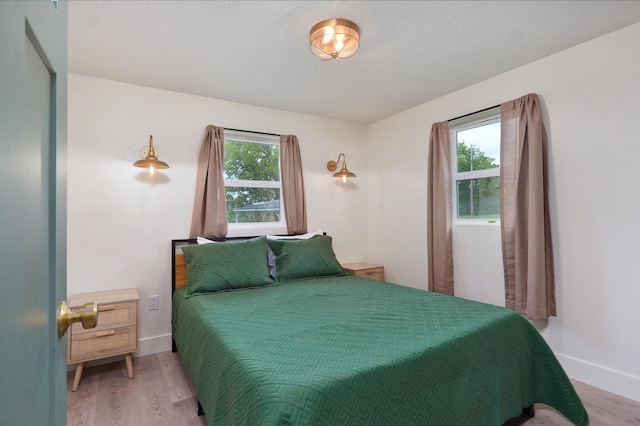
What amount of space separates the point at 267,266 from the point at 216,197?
89 centimetres

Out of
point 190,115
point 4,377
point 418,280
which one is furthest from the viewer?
point 418,280

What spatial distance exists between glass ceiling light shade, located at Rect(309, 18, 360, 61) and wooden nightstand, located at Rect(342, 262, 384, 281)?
226cm

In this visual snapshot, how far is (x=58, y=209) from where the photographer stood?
0.70 m

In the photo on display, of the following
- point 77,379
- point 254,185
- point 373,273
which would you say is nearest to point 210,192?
point 254,185

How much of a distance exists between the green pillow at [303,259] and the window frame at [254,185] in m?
0.42

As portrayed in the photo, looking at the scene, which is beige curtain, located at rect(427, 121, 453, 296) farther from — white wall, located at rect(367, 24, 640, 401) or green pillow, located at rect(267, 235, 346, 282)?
green pillow, located at rect(267, 235, 346, 282)

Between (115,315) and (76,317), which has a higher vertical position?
(76,317)

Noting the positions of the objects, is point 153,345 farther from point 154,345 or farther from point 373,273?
point 373,273

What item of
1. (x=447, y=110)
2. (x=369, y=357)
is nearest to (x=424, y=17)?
(x=447, y=110)

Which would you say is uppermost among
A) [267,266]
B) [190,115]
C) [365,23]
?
[365,23]

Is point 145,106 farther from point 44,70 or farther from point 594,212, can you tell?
point 594,212

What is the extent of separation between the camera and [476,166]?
3113 mm

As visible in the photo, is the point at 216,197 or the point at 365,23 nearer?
the point at 365,23

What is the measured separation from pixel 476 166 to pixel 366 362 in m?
2.50
